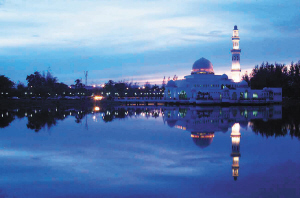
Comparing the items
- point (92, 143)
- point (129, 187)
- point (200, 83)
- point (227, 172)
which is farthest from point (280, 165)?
point (200, 83)

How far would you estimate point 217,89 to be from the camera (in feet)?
187

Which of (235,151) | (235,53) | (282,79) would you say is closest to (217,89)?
(235,53)

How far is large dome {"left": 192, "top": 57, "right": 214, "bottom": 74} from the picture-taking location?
5972 centimetres

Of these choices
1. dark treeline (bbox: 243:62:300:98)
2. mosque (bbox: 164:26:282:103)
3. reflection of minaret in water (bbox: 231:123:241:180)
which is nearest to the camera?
reflection of minaret in water (bbox: 231:123:241:180)

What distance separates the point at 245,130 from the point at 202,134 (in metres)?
3.14

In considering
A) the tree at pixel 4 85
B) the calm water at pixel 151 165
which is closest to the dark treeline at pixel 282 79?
the tree at pixel 4 85

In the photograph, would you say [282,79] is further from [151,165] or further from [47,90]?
[151,165]

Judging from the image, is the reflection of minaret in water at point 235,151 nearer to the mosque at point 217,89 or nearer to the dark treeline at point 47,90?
the mosque at point 217,89

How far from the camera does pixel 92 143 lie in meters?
13.9

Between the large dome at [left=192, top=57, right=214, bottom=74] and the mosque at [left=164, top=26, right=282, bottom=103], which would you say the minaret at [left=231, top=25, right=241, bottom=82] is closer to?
the mosque at [left=164, top=26, right=282, bottom=103]

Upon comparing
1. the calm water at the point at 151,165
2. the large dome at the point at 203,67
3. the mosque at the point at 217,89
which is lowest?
the calm water at the point at 151,165

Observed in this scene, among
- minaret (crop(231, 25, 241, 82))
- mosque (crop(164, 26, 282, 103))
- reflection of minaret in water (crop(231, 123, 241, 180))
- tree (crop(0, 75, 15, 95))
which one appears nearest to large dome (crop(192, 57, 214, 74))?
mosque (crop(164, 26, 282, 103))

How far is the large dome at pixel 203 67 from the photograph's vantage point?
5972 cm

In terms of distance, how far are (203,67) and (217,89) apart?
17.9 feet
